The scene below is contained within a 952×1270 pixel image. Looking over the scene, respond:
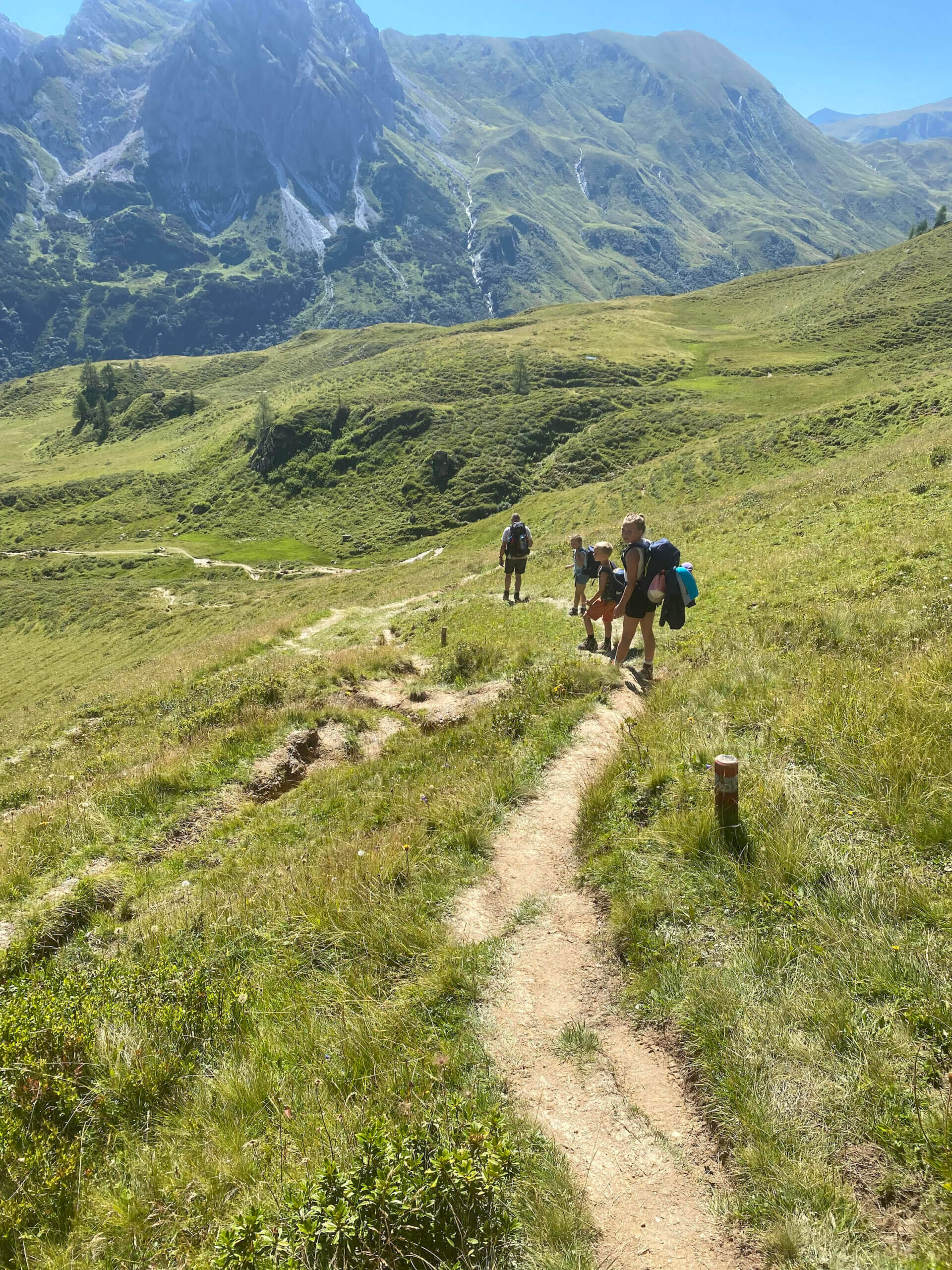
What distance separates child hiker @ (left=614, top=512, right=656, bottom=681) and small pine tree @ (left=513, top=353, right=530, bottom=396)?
9313cm

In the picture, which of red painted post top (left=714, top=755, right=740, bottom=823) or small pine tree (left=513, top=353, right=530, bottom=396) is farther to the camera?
small pine tree (left=513, top=353, right=530, bottom=396)

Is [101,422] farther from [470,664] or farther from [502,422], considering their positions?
[470,664]

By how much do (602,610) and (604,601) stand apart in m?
0.26

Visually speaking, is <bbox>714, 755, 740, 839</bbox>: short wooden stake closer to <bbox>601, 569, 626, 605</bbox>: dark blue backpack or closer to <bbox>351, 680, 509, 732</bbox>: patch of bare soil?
<bbox>351, 680, 509, 732</bbox>: patch of bare soil

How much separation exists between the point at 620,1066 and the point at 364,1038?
171 cm

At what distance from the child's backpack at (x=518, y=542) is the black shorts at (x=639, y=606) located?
8.97 metres

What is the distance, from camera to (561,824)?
7004mm

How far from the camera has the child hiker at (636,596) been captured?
33.1ft

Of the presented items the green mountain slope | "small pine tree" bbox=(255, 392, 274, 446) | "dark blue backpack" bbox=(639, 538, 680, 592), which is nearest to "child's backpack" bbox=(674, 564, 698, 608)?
"dark blue backpack" bbox=(639, 538, 680, 592)

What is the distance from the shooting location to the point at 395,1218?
283cm

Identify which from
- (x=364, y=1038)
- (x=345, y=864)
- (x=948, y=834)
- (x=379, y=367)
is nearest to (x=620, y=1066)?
(x=364, y=1038)

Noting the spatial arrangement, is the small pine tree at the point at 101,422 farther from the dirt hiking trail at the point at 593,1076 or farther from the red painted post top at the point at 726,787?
the red painted post top at the point at 726,787

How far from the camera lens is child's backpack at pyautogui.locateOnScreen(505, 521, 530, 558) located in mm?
19219

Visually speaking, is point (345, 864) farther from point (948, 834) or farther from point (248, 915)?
point (948, 834)
